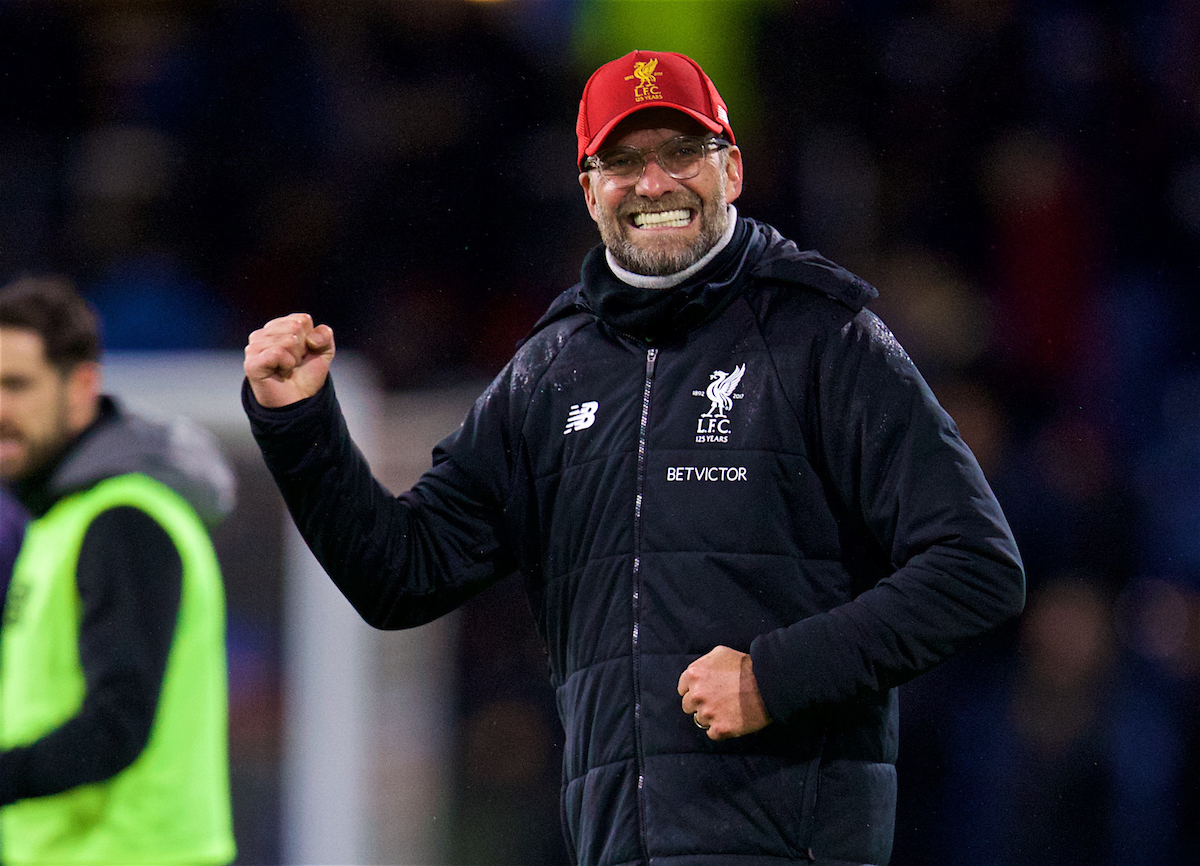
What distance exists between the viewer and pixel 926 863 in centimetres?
448

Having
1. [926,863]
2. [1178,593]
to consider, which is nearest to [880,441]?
[926,863]

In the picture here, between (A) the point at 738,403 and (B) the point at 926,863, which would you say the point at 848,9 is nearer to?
(B) the point at 926,863

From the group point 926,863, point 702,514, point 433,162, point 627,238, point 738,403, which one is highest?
point 433,162

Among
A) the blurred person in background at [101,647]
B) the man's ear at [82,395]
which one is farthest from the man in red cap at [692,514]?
the man's ear at [82,395]

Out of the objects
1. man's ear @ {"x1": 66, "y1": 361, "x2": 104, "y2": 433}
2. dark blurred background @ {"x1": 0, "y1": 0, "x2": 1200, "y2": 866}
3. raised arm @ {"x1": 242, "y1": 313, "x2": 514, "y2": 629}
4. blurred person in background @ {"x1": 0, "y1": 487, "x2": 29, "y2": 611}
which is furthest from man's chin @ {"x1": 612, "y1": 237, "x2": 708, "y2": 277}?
dark blurred background @ {"x1": 0, "y1": 0, "x2": 1200, "y2": 866}

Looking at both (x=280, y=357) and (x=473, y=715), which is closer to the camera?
(x=280, y=357)

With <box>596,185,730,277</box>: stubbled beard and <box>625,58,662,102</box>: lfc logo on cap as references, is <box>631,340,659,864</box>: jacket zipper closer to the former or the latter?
<box>596,185,730,277</box>: stubbled beard

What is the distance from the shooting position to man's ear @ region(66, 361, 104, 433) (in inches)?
143

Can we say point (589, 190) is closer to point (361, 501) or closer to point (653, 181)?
point (653, 181)

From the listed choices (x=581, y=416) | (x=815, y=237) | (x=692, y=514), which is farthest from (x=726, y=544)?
(x=815, y=237)

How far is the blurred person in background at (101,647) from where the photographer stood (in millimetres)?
3314

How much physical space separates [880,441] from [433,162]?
4054mm

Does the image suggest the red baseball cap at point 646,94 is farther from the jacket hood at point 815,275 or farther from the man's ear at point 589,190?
the jacket hood at point 815,275

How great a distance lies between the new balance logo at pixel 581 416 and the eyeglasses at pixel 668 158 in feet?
1.05
